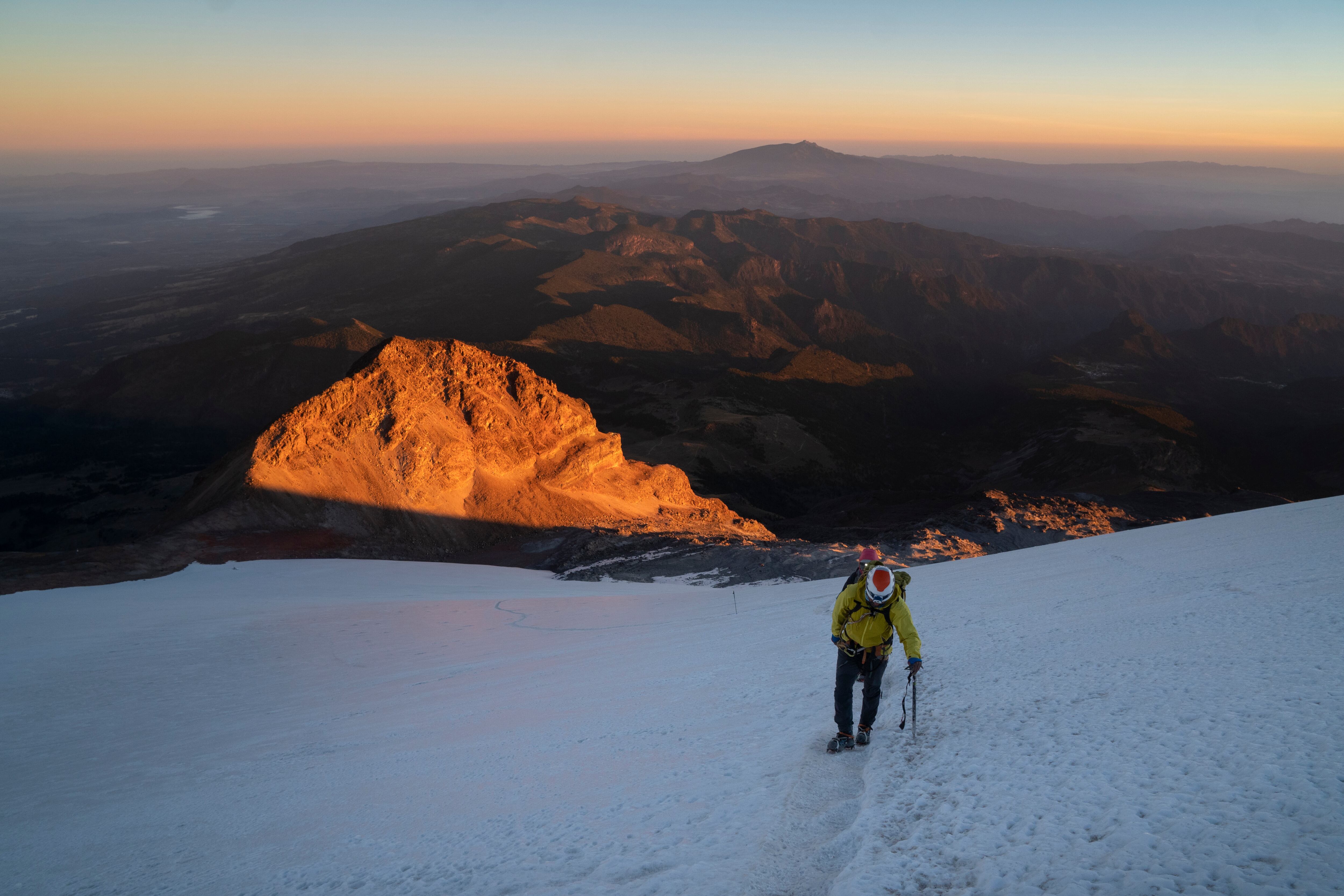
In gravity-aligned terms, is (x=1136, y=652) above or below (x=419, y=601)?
above

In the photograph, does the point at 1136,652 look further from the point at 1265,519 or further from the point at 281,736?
the point at 1265,519

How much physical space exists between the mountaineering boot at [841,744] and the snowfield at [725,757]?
0.11 metres

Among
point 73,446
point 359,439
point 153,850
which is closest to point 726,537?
point 359,439

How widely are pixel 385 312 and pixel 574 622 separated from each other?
5417 inches

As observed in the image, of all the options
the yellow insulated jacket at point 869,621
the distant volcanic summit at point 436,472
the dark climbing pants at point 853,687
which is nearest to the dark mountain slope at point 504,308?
the distant volcanic summit at point 436,472

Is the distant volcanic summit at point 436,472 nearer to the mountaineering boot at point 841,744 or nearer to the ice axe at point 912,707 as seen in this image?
the ice axe at point 912,707

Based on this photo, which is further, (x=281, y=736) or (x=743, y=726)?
(x=281, y=736)

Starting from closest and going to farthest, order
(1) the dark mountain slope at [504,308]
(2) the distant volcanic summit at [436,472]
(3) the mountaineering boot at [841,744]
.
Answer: (3) the mountaineering boot at [841,744] → (2) the distant volcanic summit at [436,472] → (1) the dark mountain slope at [504,308]

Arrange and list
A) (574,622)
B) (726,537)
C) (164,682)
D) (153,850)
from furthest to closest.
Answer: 1. (726,537)
2. (574,622)
3. (164,682)
4. (153,850)

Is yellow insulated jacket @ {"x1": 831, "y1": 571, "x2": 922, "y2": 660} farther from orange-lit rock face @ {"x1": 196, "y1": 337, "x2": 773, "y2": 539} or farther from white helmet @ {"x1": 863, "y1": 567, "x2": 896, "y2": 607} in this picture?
orange-lit rock face @ {"x1": 196, "y1": 337, "x2": 773, "y2": 539}

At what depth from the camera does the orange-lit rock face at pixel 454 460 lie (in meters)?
33.1

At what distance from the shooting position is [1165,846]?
4.32m

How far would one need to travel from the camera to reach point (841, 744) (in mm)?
6625

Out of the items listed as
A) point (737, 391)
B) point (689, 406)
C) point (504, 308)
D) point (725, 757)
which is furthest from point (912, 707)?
point (504, 308)
